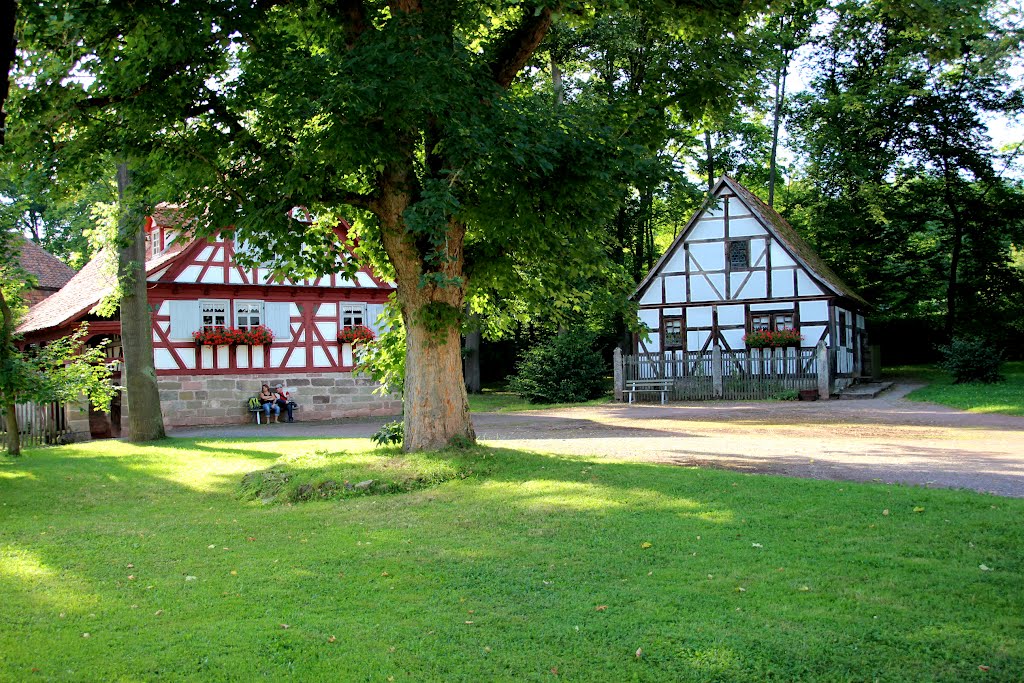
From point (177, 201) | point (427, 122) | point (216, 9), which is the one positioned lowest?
point (177, 201)

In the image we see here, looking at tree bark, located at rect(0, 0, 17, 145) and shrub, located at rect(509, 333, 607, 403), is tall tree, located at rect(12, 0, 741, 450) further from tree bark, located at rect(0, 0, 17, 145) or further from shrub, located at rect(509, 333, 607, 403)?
shrub, located at rect(509, 333, 607, 403)

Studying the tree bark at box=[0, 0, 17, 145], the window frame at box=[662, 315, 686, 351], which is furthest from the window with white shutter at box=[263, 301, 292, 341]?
the tree bark at box=[0, 0, 17, 145]

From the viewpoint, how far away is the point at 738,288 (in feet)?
101

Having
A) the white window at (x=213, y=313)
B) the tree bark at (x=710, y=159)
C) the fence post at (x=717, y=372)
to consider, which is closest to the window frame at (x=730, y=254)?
the fence post at (x=717, y=372)

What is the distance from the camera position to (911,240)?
37.9 metres

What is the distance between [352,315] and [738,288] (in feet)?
44.0

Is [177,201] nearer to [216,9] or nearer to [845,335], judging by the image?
[216,9]

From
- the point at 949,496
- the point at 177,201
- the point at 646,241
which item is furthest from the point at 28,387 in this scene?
the point at 646,241

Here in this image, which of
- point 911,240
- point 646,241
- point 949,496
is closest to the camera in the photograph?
point 949,496

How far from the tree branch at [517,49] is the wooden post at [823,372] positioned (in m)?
16.5

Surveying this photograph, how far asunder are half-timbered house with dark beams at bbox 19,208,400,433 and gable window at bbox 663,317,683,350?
10444 millimetres

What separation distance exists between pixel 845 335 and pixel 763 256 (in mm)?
4321

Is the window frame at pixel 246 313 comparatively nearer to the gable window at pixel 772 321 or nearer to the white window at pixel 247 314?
the white window at pixel 247 314

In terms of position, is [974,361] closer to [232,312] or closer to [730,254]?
[730,254]
